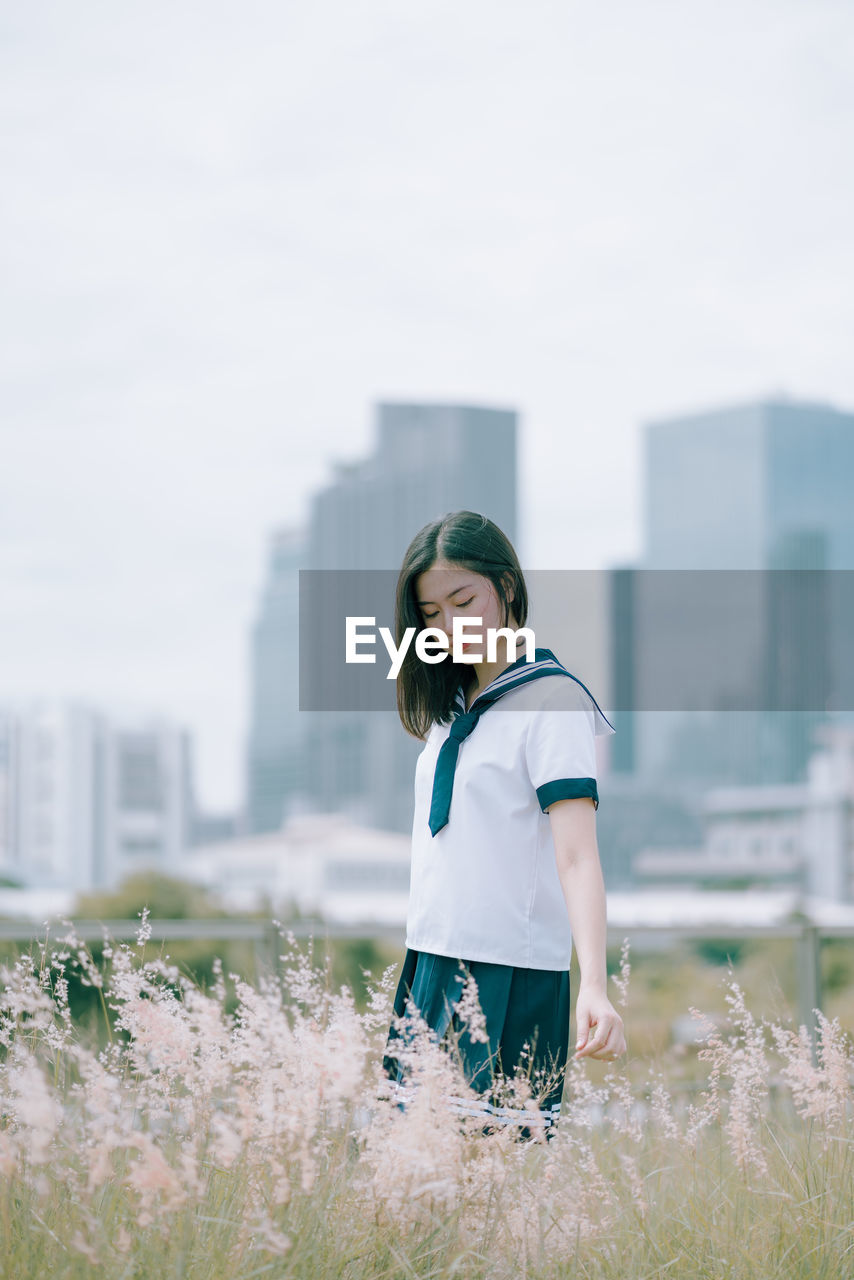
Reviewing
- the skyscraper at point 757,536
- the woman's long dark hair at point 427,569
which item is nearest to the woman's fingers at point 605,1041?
the woman's long dark hair at point 427,569

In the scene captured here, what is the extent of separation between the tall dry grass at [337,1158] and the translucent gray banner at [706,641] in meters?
101

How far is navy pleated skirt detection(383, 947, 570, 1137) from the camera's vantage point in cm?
185

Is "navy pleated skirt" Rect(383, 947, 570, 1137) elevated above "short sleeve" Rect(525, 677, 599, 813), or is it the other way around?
"short sleeve" Rect(525, 677, 599, 813)

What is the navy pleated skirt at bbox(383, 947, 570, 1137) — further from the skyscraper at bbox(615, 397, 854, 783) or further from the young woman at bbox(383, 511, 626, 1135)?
the skyscraper at bbox(615, 397, 854, 783)

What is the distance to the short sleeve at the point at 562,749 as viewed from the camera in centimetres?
183

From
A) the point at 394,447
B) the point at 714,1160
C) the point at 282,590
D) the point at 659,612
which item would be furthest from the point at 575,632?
the point at 714,1160

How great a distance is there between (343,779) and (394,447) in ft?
105

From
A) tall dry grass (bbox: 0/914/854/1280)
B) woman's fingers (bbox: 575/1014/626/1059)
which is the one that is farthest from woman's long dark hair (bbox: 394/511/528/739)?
woman's fingers (bbox: 575/1014/626/1059)

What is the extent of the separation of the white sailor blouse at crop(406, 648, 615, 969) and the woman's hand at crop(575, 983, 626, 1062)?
0.47ft

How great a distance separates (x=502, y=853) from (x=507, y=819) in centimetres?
5

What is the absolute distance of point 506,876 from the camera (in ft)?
6.17

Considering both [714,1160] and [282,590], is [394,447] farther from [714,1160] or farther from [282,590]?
[714,1160]

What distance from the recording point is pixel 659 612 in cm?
12194

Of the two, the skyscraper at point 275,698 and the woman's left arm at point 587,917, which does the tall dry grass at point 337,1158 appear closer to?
the woman's left arm at point 587,917
